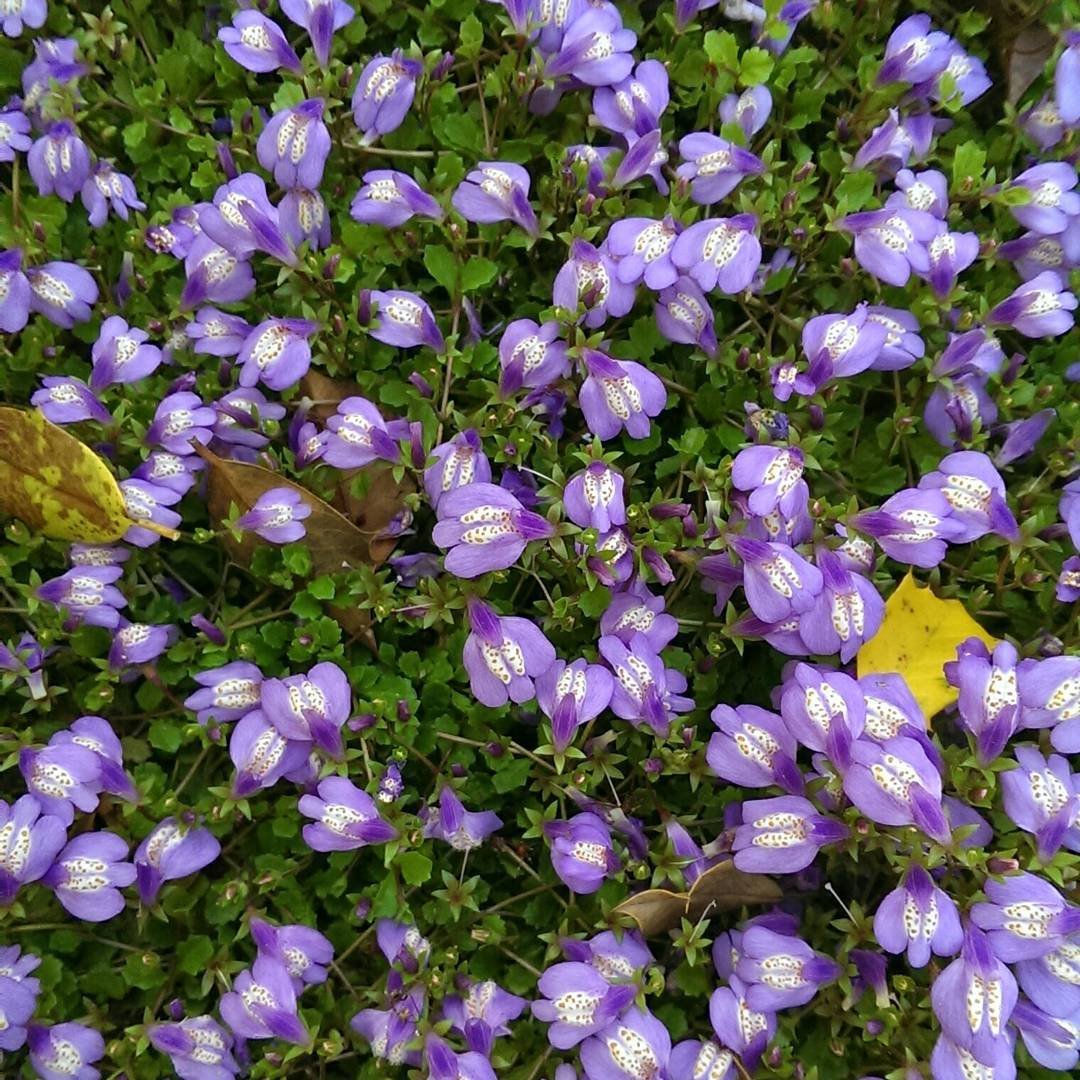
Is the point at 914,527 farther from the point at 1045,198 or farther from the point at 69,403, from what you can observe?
the point at 69,403

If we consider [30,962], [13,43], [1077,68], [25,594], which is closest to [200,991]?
[30,962]

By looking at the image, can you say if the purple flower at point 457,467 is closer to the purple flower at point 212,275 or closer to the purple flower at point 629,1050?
the purple flower at point 212,275

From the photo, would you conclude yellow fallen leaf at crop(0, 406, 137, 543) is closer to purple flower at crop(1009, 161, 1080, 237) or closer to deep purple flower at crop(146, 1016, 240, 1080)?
deep purple flower at crop(146, 1016, 240, 1080)

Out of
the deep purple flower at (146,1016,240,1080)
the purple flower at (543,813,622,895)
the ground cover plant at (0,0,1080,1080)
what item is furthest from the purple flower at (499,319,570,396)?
the deep purple flower at (146,1016,240,1080)

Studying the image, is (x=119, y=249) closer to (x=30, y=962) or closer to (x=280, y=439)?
(x=280, y=439)

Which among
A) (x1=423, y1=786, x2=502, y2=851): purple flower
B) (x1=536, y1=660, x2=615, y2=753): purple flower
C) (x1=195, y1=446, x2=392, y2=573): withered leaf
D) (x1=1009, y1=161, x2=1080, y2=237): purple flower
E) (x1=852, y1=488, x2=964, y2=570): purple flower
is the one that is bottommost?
(x1=423, y1=786, x2=502, y2=851): purple flower

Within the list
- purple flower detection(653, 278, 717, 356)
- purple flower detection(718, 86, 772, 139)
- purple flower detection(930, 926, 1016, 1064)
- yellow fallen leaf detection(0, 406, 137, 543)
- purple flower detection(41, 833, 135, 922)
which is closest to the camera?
purple flower detection(930, 926, 1016, 1064)

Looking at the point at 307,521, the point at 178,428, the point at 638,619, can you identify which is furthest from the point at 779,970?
the point at 178,428
